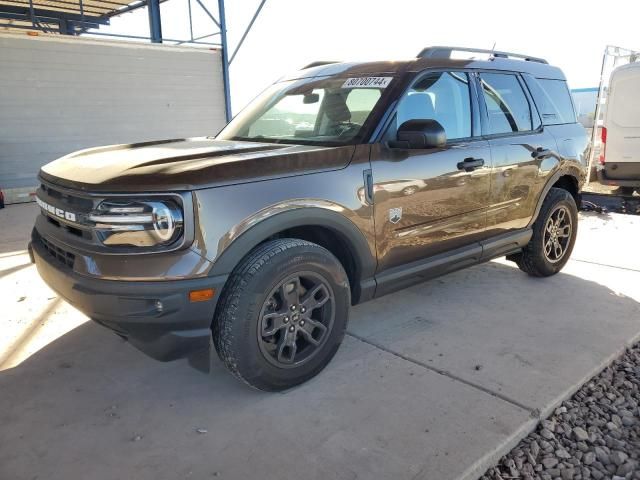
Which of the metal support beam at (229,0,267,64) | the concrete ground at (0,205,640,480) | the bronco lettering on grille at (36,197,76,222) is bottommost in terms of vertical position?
the concrete ground at (0,205,640,480)

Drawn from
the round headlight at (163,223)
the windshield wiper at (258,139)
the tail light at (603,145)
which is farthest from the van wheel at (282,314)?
the tail light at (603,145)

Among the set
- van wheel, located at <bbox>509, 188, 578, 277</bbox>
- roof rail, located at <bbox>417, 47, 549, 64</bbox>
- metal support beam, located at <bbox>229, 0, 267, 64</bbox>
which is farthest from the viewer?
metal support beam, located at <bbox>229, 0, 267, 64</bbox>

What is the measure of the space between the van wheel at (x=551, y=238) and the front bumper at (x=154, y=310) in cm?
317

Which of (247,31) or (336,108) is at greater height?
(247,31)

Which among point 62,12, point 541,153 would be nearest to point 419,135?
point 541,153

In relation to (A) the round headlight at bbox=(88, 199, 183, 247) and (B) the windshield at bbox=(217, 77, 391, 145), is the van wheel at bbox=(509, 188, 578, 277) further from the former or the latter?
(A) the round headlight at bbox=(88, 199, 183, 247)

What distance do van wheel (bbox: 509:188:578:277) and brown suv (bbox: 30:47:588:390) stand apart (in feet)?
0.27

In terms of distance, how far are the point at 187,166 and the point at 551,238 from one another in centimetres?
354

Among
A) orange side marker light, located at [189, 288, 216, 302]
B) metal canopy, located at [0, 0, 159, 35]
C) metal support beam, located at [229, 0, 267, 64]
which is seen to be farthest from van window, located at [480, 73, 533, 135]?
metal canopy, located at [0, 0, 159, 35]

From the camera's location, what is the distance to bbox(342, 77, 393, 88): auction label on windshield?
3367 millimetres

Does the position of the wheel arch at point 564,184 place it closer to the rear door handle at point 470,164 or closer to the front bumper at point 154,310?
the rear door handle at point 470,164

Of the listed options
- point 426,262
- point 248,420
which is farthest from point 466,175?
point 248,420

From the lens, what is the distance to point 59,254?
8.85ft

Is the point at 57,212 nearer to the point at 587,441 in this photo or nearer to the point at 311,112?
the point at 311,112
